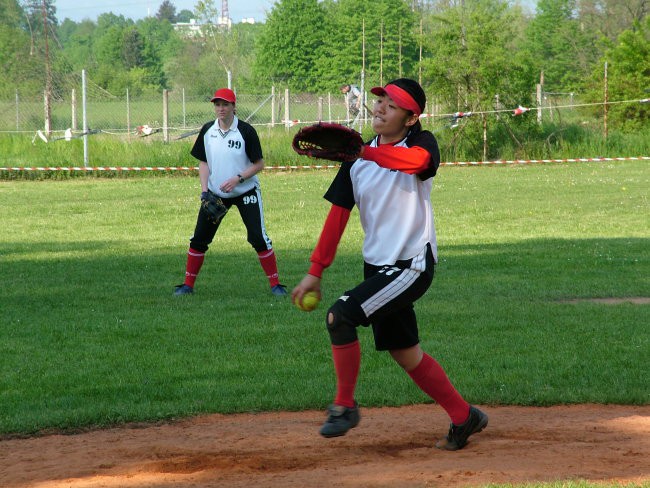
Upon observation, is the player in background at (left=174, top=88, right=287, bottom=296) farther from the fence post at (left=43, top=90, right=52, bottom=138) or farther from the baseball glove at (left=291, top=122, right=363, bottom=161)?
the fence post at (left=43, top=90, right=52, bottom=138)

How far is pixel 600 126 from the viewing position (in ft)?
113

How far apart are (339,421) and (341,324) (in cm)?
50

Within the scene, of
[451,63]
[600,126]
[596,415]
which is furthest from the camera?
[600,126]

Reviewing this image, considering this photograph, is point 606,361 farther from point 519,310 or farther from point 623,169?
point 623,169

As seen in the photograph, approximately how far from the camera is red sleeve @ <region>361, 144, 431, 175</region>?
189 inches

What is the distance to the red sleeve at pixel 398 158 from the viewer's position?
15.7 ft

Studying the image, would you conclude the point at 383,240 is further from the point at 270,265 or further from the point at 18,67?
the point at 18,67

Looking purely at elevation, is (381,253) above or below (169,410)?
above

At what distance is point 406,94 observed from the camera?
501 cm

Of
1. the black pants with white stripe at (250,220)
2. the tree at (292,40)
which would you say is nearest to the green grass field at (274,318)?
the black pants with white stripe at (250,220)

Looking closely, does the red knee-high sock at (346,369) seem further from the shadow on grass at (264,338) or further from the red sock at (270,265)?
the red sock at (270,265)

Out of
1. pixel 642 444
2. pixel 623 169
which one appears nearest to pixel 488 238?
pixel 642 444

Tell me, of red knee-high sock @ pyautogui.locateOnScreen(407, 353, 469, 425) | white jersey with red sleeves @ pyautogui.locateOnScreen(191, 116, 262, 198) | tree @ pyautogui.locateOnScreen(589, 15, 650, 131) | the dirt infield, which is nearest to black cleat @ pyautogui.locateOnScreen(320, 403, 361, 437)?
the dirt infield

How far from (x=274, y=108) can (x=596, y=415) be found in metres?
28.1
